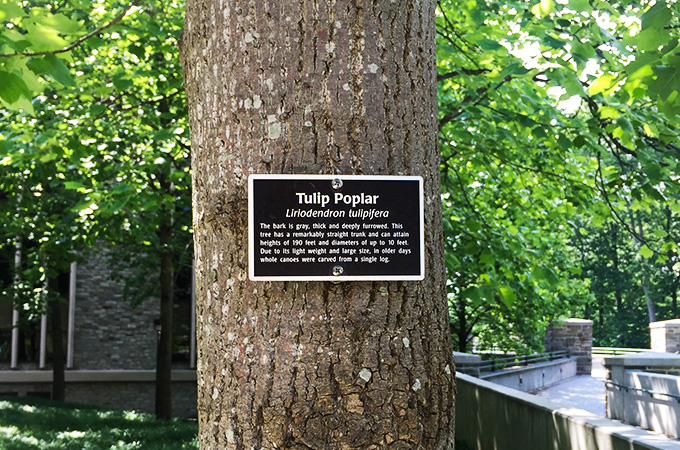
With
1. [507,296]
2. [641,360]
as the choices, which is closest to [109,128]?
[507,296]

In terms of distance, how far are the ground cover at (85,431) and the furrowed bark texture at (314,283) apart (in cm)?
917

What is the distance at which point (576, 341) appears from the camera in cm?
2962

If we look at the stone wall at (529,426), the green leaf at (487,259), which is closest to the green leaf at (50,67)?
the stone wall at (529,426)

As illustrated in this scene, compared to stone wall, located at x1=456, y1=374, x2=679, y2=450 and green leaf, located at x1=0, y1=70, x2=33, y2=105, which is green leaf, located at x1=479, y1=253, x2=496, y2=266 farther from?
green leaf, located at x1=0, y1=70, x2=33, y2=105

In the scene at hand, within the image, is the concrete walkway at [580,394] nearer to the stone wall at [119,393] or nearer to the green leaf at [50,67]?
the stone wall at [119,393]

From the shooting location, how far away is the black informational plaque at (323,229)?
6.18 ft

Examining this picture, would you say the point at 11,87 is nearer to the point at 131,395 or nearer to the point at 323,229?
the point at 323,229

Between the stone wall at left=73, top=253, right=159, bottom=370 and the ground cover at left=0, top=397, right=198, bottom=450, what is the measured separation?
220 inches

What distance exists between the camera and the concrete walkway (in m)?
18.4

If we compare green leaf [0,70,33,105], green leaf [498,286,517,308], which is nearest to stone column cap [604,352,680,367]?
green leaf [498,286,517,308]

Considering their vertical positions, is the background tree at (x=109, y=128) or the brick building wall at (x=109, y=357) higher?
the background tree at (x=109, y=128)

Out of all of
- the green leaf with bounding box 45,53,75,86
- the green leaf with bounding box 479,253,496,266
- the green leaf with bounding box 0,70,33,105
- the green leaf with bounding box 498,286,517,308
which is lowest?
the green leaf with bounding box 498,286,517,308

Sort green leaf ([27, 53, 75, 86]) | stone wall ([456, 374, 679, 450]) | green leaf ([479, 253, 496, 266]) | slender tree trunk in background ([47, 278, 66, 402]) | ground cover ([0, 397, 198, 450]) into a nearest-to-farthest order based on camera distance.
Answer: green leaf ([27, 53, 75, 86]) < stone wall ([456, 374, 679, 450]) < green leaf ([479, 253, 496, 266]) < ground cover ([0, 397, 198, 450]) < slender tree trunk in background ([47, 278, 66, 402])

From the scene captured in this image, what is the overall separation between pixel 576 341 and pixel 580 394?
26.8 feet
